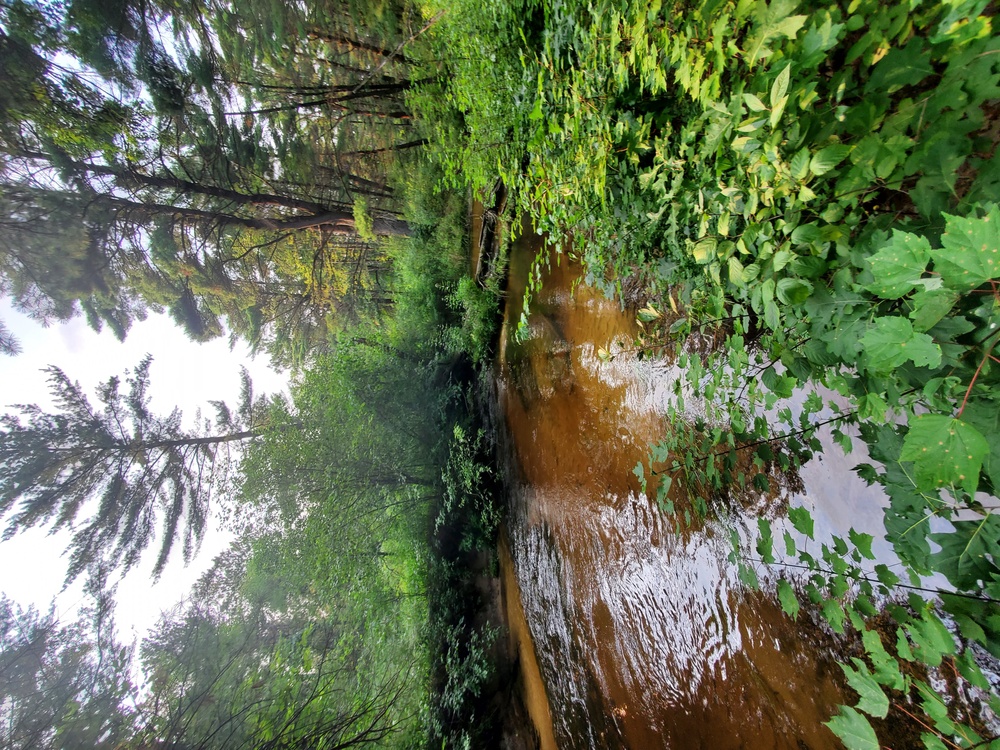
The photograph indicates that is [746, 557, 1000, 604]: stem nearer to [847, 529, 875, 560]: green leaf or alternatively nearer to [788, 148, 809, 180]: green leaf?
[847, 529, 875, 560]: green leaf

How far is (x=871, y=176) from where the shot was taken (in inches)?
60.7

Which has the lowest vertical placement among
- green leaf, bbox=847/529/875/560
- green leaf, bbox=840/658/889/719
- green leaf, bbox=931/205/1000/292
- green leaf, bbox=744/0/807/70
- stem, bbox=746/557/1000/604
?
green leaf, bbox=840/658/889/719

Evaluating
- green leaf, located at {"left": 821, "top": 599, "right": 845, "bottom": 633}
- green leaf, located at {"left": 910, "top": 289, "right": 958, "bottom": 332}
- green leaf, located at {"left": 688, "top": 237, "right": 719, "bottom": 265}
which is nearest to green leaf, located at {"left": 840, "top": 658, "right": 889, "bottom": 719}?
green leaf, located at {"left": 821, "top": 599, "right": 845, "bottom": 633}

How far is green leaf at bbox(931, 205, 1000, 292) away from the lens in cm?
104

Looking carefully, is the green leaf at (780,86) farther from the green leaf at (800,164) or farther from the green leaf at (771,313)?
the green leaf at (771,313)

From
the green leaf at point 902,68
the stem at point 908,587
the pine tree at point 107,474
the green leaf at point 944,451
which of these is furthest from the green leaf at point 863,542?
the pine tree at point 107,474

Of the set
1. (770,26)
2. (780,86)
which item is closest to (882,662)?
(780,86)

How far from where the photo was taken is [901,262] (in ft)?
4.04

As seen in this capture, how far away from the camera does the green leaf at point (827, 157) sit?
5.07 ft

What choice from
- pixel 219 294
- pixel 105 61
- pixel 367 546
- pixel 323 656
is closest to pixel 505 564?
pixel 367 546

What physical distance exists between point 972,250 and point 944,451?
0.47 m

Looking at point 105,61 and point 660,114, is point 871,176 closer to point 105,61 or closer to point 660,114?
point 660,114

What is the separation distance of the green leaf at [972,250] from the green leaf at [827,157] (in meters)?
0.57

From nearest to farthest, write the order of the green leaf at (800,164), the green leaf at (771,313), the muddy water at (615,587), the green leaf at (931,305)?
1. the green leaf at (931,305)
2. the green leaf at (800,164)
3. the green leaf at (771,313)
4. the muddy water at (615,587)
